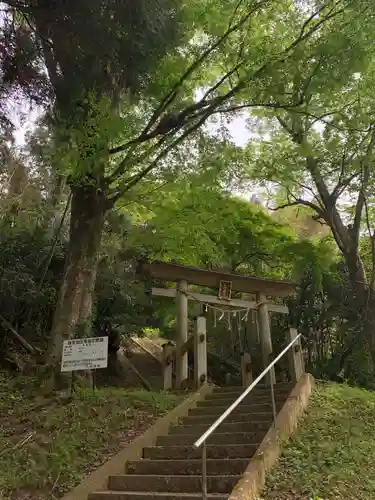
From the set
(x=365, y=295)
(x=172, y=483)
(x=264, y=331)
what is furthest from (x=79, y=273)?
(x=365, y=295)

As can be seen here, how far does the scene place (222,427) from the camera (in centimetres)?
611

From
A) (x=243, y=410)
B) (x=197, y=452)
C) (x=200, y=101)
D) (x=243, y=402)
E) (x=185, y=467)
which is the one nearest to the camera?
(x=185, y=467)

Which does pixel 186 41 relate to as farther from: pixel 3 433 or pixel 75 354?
pixel 3 433

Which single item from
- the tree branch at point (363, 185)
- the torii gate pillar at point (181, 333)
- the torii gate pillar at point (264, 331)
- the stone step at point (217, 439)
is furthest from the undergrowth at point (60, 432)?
the tree branch at point (363, 185)

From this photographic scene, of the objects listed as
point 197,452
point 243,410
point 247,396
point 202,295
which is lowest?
point 197,452

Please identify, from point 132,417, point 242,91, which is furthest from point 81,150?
point 132,417

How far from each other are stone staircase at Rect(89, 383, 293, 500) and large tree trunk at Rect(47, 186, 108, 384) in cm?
218

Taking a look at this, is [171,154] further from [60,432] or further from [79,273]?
[60,432]

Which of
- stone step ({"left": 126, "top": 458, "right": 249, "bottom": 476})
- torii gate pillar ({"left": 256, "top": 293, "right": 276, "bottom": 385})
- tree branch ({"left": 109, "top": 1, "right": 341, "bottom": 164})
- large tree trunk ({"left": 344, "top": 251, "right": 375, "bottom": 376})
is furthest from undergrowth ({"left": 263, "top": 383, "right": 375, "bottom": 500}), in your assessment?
tree branch ({"left": 109, "top": 1, "right": 341, "bottom": 164})

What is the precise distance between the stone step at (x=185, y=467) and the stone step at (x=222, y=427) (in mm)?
820

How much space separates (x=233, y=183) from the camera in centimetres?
1079

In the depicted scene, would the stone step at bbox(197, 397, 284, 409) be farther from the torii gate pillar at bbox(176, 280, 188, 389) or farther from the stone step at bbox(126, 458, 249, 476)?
the stone step at bbox(126, 458, 249, 476)

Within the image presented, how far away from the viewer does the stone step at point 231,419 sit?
606 cm

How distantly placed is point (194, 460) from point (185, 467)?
0.13 meters
